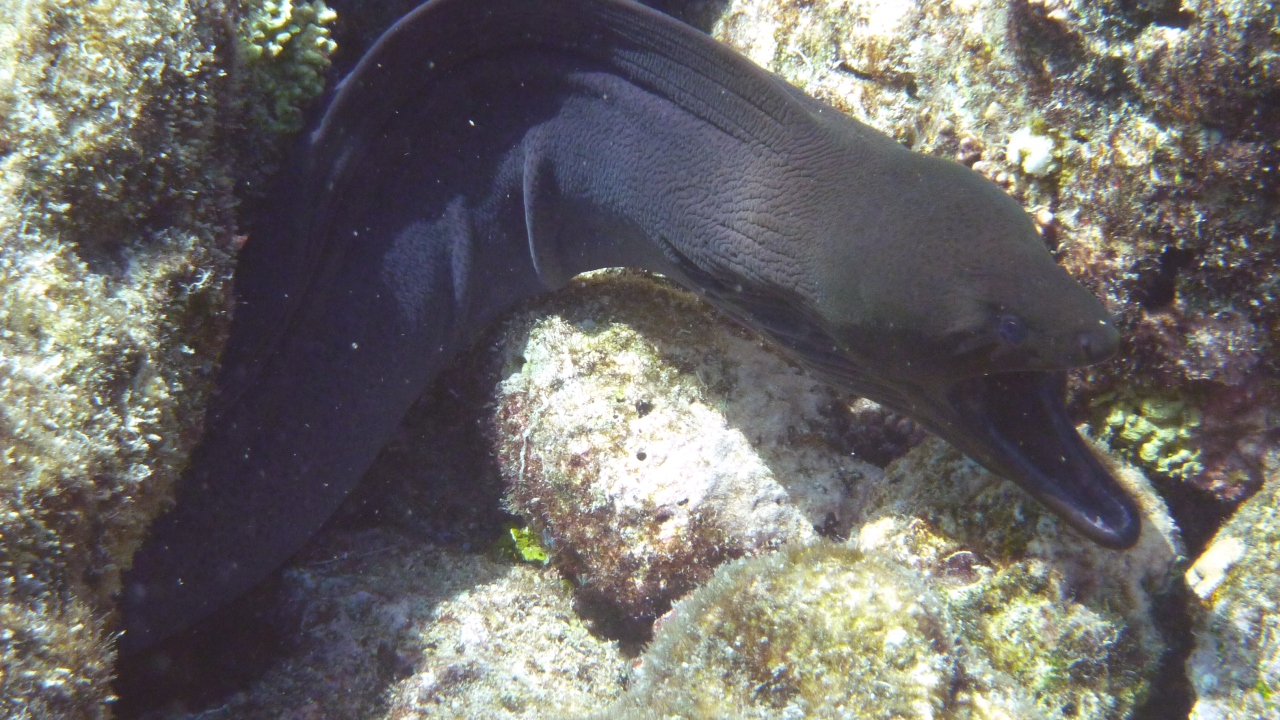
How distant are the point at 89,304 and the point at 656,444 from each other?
78.5 inches

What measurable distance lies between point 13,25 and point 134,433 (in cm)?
124

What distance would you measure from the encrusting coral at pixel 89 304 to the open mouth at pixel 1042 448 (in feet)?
8.60

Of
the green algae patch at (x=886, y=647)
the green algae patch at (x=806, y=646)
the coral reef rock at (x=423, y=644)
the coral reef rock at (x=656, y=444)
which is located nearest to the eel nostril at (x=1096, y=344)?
the green algae patch at (x=886, y=647)

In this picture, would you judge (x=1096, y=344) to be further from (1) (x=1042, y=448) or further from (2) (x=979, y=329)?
(1) (x=1042, y=448)

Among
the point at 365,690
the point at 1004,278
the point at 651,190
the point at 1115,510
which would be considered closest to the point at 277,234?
the point at 651,190

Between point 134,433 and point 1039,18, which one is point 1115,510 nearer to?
point 1039,18

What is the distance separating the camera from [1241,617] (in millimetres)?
1977

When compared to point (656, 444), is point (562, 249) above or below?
above

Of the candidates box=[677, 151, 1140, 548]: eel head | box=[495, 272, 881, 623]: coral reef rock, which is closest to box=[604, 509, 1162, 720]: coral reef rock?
box=[677, 151, 1140, 548]: eel head

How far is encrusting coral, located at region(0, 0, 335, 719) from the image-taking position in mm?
1847

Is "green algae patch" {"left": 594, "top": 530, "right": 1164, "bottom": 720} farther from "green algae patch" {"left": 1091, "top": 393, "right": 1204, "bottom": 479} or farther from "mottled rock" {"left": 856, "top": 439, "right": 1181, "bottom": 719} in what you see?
"green algae patch" {"left": 1091, "top": 393, "right": 1204, "bottom": 479}

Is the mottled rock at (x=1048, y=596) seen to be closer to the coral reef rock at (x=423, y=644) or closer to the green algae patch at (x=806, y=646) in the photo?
the green algae patch at (x=806, y=646)

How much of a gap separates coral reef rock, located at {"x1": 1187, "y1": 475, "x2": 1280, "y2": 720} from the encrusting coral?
10.8 ft

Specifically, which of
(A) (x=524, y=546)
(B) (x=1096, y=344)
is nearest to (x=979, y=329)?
(B) (x=1096, y=344)
